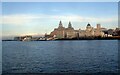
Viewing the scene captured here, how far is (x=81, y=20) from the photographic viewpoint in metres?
8.98

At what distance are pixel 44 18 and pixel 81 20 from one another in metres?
1.48

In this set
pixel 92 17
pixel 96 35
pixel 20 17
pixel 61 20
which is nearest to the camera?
pixel 20 17

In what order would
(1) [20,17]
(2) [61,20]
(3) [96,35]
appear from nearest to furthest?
1. (1) [20,17]
2. (2) [61,20]
3. (3) [96,35]

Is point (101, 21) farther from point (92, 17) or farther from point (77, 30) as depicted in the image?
point (77, 30)

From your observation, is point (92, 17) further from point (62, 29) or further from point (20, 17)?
point (20, 17)

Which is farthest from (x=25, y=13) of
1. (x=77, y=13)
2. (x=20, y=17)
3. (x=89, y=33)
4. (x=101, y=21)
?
(x=101, y=21)

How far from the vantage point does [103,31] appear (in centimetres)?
884

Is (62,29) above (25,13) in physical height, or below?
below

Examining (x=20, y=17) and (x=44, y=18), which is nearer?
(x=20, y=17)

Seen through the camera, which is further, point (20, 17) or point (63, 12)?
point (63, 12)

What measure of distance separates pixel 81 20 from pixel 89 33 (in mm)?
639

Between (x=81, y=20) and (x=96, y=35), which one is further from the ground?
(x=81, y=20)

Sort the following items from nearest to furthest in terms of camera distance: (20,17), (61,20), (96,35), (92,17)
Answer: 1. (20,17)
2. (61,20)
3. (96,35)
4. (92,17)

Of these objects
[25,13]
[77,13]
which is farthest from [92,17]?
[25,13]
